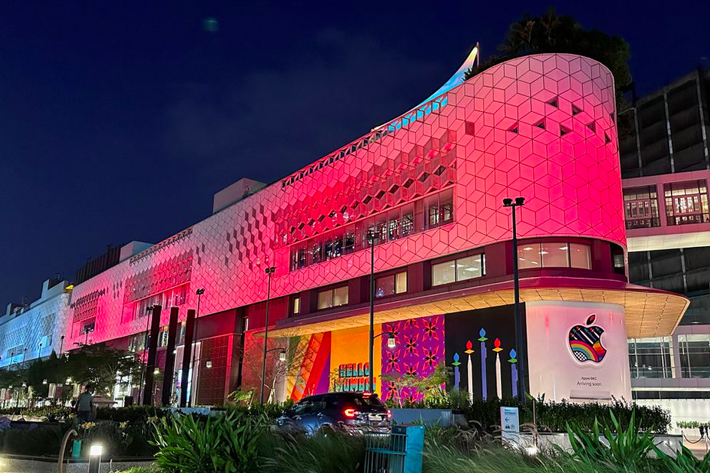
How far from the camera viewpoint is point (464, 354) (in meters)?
34.0

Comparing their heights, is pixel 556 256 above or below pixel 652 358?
above

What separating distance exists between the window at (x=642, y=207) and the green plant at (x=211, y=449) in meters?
41.7

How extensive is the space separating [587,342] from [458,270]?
8.09 metres

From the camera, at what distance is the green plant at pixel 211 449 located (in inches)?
393

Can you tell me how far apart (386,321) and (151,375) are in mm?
19278

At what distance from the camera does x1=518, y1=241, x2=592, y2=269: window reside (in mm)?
32000

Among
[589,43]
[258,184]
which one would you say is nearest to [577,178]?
[589,43]

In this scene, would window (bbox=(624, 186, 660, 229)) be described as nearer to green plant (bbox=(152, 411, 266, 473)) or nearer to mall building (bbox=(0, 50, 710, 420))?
mall building (bbox=(0, 50, 710, 420))

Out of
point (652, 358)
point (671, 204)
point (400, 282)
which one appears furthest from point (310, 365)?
point (652, 358)

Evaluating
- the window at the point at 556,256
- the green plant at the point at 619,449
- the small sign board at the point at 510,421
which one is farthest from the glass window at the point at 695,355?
the green plant at the point at 619,449

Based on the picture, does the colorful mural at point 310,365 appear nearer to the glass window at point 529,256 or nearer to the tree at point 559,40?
the glass window at point 529,256

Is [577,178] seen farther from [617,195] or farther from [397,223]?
[397,223]

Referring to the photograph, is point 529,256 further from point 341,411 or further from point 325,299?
point 325,299

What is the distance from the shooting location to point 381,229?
42000mm
